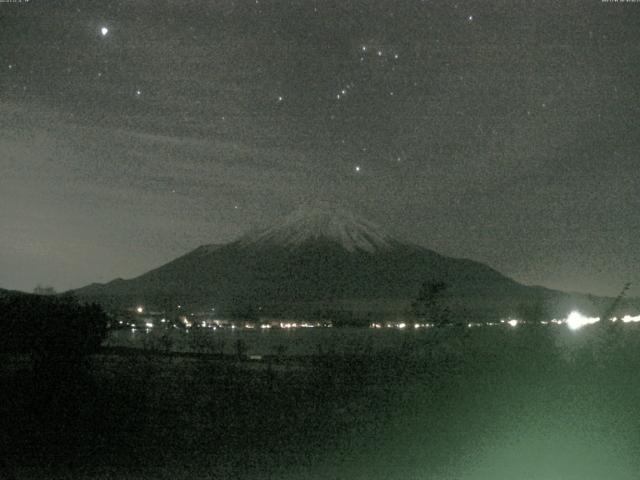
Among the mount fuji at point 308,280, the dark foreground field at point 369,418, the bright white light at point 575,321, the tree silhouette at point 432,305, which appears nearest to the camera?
the dark foreground field at point 369,418

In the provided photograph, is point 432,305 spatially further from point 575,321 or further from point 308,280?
point 308,280

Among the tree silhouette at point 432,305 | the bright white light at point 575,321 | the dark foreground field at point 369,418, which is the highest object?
the tree silhouette at point 432,305

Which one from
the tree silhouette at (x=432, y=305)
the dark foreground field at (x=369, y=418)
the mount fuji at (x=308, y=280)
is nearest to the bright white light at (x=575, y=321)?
the dark foreground field at (x=369, y=418)

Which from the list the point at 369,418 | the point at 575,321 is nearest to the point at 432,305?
the point at 575,321

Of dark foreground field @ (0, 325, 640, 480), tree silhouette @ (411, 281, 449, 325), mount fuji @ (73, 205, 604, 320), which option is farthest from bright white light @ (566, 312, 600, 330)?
mount fuji @ (73, 205, 604, 320)

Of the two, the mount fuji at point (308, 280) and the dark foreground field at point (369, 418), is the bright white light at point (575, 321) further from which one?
the mount fuji at point (308, 280)

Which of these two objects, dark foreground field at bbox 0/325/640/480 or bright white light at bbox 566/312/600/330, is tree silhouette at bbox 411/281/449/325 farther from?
dark foreground field at bbox 0/325/640/480

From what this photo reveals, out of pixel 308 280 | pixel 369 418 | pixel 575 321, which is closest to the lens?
pixel 369 418

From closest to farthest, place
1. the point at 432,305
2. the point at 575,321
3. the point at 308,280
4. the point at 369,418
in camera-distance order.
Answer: the point at 369,418 < the point at 575,321 < the point at 432,305 < the point at 308,280

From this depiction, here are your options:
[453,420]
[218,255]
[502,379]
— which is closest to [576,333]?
[502,379]
